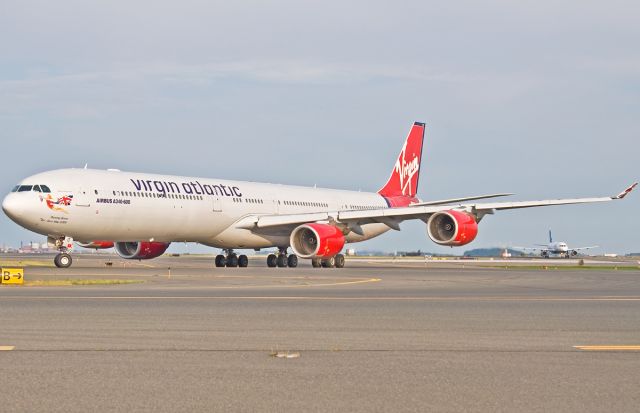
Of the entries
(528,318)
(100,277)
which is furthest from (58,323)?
(100,277)

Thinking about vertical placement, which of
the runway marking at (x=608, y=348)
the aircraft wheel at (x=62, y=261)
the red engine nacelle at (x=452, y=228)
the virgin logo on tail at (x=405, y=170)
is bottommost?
the runway marking at (x=608, y=348)

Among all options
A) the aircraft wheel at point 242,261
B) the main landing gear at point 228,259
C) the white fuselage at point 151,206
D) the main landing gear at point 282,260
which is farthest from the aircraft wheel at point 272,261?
the main landing gear at point 228,259

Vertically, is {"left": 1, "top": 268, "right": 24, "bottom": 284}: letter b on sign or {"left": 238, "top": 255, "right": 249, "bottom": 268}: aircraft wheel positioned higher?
{"left": 238, "top": 255, "right": 249, "bottom": 268}: aircraft wheel

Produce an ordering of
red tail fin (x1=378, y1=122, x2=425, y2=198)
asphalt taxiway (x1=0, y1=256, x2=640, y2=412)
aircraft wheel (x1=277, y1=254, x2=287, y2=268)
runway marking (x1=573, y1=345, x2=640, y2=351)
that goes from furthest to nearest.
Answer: red tail fin (x1=378, y1=122, x2=425, y2=198) < aircraft wheel (x1=277, y1=254, x2=287, y2=268) < runway marking (x1=573, y1=345, x2=640, y2=351) < asphalt taxiway (x1=0, y1=256, x2=640, y2=412)

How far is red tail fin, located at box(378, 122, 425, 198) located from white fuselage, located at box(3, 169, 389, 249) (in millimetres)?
8302

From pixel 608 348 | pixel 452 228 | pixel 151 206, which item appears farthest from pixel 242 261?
pixel 608 348

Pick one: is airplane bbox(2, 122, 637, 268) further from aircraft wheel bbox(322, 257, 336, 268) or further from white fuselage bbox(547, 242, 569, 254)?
white fuselage bbox(547, 242, 569, 254)

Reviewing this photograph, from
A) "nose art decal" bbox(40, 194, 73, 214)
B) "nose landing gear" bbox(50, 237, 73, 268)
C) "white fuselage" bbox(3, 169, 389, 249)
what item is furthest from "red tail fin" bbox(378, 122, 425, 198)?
"nose art decal" bbox(40, 194, 73, 214)

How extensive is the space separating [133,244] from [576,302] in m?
30.0

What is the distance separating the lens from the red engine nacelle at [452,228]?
42281mm

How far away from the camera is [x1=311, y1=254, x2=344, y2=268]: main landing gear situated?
44.3m

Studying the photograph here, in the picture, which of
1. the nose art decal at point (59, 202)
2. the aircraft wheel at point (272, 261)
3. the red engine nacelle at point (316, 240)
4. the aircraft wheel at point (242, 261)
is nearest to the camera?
the nose art decal at point (59, 202)

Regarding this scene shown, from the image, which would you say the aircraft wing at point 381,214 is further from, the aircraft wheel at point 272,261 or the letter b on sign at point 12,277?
the letter b on sign at point 12,277

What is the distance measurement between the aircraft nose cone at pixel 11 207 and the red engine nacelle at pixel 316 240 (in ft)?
42.4
